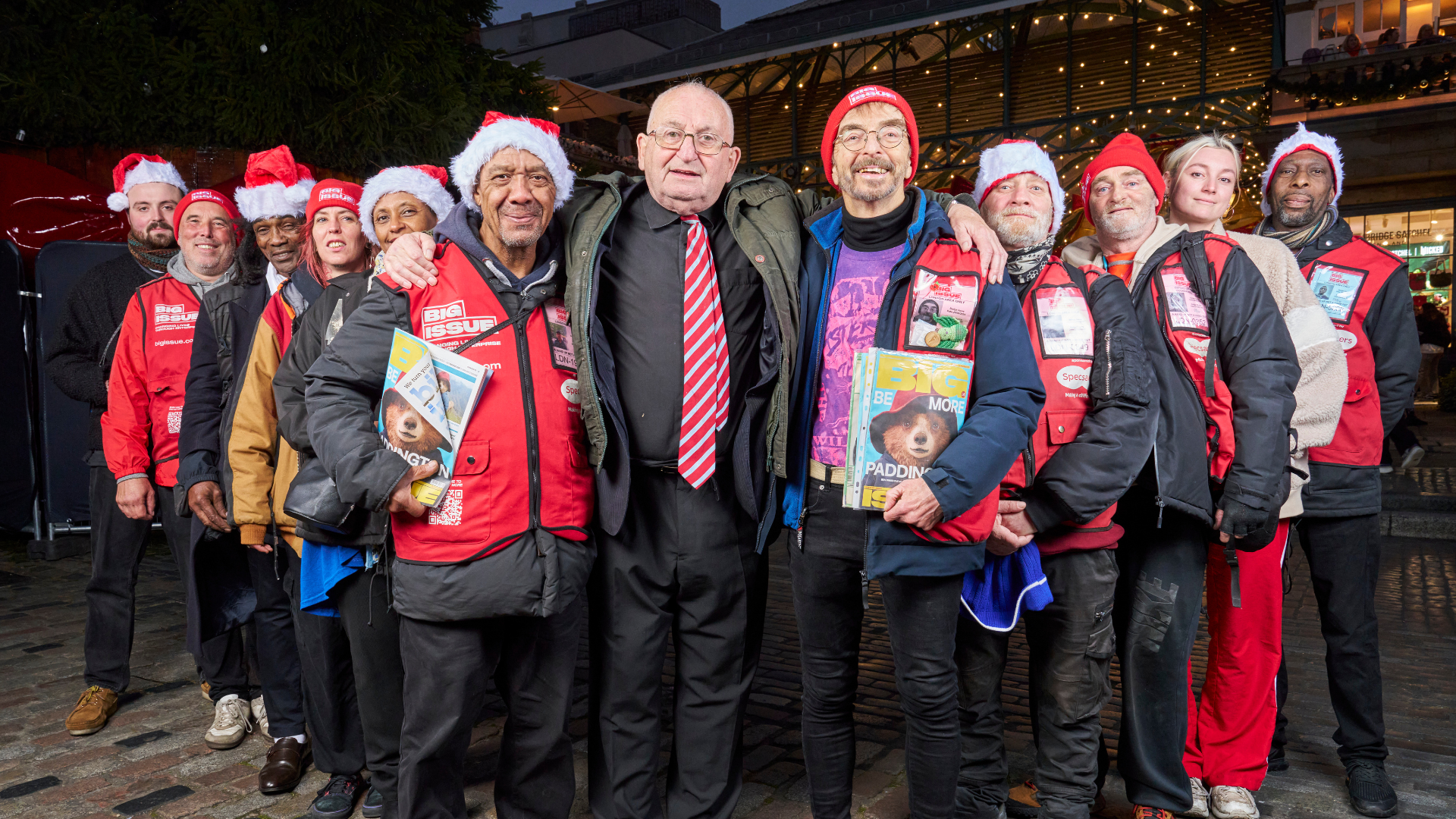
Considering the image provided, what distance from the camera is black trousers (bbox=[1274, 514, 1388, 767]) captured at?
3664 mm

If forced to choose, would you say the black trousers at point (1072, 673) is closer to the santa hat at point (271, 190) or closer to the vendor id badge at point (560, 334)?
the vendor id badge at point (560, 334)

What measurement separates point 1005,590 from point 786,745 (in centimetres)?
151

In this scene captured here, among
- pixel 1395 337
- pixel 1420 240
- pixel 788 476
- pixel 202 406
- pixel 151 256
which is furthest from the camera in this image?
pixel 1420 240

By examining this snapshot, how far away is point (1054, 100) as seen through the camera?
1653cm

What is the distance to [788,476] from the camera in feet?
10.2

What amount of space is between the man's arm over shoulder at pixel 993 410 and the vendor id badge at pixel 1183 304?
674 mm

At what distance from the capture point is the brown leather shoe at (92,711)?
4297 millimetres

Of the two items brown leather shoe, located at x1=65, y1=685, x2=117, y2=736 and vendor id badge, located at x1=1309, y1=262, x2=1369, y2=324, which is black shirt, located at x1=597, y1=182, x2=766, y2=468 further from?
brown leather shoe, located at x1=65, y1=685, x2=117, y2=736

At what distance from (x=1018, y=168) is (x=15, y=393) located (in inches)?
348

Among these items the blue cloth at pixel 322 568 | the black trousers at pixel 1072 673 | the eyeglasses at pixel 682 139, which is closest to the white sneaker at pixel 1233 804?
the black trousers at pixel 1072 673

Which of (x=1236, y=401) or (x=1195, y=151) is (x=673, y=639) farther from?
(x=1195, y=151)

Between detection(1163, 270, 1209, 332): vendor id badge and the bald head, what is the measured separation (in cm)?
163

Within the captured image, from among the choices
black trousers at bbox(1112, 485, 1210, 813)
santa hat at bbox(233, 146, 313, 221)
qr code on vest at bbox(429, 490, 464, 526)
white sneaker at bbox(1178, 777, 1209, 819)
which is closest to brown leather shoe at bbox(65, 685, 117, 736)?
santa hat at bbox(233, 146, 313, 221)

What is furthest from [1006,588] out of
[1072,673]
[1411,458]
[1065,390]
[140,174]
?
[1411,458]
